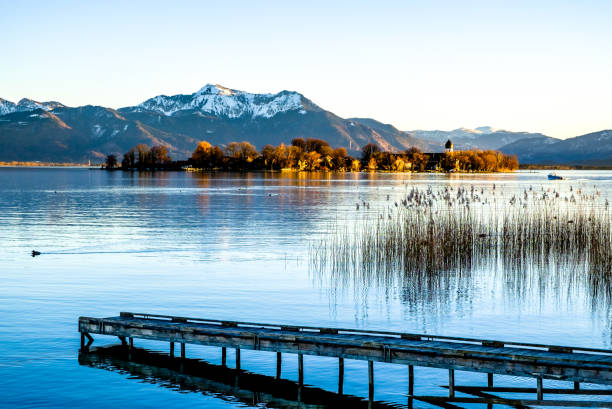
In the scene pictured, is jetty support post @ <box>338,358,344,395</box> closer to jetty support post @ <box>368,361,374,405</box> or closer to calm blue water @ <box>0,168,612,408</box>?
calm blue water @ <box>0,168,612,408</box>

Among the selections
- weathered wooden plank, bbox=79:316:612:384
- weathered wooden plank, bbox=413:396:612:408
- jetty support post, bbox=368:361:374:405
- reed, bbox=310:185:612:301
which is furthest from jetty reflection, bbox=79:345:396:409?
reed, bbox=310:185:612:301

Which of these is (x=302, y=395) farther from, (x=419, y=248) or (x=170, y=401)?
(x=419, y=248)

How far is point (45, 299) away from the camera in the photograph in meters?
24.4

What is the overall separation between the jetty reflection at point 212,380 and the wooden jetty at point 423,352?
31 centimetres

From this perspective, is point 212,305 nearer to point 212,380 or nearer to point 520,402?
point 212,380

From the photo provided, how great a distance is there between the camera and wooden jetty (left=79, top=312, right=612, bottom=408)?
13.8 metres

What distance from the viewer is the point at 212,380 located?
16328 millimetres

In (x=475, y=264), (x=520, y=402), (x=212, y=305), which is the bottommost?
(x=520, y=402)

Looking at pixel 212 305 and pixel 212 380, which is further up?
pixel 212 305

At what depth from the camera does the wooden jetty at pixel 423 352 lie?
543 inches

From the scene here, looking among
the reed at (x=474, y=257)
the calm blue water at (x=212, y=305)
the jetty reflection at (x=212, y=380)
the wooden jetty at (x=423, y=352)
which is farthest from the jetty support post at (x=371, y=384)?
the reed at (x=474, y=257)

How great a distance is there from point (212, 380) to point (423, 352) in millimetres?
4987

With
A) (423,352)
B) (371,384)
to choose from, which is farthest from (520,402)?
(371,384)

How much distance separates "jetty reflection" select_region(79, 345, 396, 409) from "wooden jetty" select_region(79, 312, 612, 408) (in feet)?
1.02
